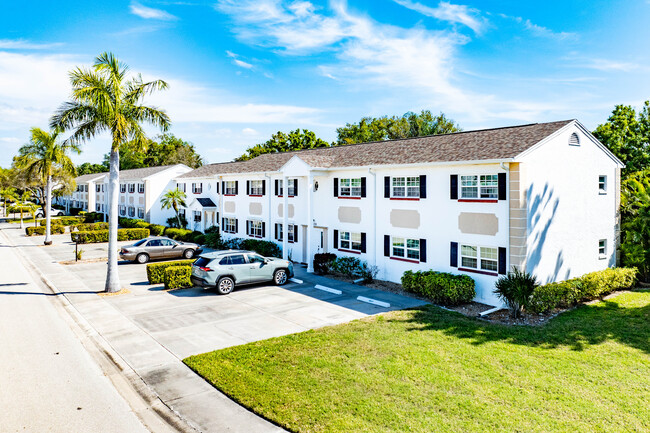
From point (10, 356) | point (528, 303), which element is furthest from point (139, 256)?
point (528, 303)

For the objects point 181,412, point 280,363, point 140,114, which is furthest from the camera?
point 140,114

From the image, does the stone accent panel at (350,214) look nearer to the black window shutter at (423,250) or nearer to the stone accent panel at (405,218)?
the stone accent panel at (405,218)

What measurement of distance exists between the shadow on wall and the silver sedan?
21476 mm

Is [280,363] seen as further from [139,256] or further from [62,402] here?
[139,256]

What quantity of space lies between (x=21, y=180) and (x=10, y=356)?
5721 centimetres

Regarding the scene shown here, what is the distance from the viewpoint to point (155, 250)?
2803 centimetres

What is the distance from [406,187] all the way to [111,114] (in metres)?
13.4

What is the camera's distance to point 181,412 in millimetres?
8398

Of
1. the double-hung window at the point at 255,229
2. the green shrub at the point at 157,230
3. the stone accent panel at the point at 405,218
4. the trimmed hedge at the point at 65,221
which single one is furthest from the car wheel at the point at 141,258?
the trimmed hedge at the point at 65,221

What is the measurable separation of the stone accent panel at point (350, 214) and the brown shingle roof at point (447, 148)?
2.32 m

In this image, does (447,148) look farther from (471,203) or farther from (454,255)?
(454,255)

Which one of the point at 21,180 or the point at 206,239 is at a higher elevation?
the point at 21,180

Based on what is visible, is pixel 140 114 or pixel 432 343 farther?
pixel 140 114

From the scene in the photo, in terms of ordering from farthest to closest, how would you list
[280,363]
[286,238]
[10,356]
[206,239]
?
[206,239] < [286,238] < [10,356] < [280,363]
